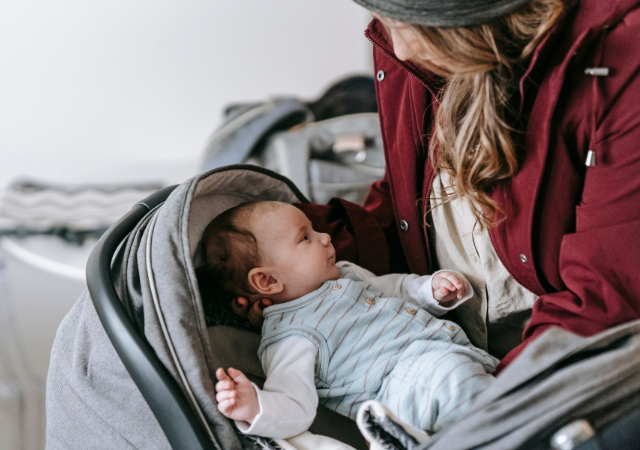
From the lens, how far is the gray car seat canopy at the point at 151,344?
0.72m

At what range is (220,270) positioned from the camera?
0.98 meters

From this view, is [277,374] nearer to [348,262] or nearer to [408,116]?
[348,262]

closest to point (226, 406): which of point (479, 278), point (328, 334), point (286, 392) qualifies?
point (286, 392)

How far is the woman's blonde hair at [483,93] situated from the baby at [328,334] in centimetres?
23

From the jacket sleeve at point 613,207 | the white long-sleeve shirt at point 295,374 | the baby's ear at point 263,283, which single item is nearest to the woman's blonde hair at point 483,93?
the jacket sleeve at point 613,207

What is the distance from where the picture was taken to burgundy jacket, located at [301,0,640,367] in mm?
681

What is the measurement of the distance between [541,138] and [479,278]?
0.34 meters

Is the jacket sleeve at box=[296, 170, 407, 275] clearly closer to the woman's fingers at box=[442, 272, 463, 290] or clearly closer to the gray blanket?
the woman's fingers at box=[442, 272, 463, 290]

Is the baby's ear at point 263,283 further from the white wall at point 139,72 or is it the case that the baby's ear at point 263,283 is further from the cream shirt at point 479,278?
the white wall at point 139,72

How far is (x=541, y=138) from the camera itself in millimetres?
739

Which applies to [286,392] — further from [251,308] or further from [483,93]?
[483,93]

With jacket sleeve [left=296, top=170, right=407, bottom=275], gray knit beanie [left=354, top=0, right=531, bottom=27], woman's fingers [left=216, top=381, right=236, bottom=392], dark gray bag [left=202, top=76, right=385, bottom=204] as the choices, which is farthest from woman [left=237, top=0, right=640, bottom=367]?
dark gray bag [left=202, top=76, right=385, bottom=204]

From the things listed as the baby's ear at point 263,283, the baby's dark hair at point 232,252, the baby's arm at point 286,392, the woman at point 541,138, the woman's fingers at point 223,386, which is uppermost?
the woman at point 541,138

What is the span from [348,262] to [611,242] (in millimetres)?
522
